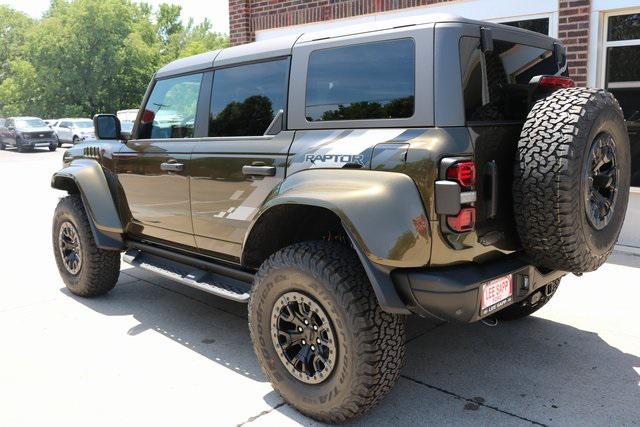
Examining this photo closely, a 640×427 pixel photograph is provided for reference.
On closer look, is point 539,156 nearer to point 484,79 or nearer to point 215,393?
point 484,79

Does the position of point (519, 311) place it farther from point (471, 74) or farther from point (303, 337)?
point (471, 74)

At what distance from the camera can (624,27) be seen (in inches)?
243

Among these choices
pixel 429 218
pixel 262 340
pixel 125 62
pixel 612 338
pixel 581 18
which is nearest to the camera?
pixel 429 218

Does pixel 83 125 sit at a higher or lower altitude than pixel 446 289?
higher

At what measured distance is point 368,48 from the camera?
296cm

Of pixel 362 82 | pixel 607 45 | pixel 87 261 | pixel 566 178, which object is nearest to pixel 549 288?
pixel 566 178

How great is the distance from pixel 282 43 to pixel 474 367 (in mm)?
2295

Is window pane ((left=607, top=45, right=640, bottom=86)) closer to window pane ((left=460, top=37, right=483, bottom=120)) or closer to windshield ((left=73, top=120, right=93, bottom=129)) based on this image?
window pane ((left=460, top=37, right=483, bottom=120))

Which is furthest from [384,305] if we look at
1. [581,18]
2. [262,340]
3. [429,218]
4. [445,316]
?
[581,18]

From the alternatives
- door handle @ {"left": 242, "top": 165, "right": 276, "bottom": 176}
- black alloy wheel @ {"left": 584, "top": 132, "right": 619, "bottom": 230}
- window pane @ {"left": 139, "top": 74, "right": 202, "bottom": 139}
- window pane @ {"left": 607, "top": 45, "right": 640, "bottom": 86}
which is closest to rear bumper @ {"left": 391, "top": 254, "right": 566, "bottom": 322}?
black alloy wheel @ {"left": 584, "top": 132, "right": 619, "bottom": 230}

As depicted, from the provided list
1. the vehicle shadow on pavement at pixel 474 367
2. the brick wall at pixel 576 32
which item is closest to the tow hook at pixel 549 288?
the vehicle shadow on pavement at pixel 474 367

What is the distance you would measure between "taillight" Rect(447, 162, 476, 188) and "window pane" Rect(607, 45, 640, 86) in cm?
472

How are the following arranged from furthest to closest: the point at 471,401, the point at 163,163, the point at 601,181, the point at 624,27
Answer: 1. the point at 624,27
2. the point at 163,163
3. the point at 471,401
4. the point at 601,181

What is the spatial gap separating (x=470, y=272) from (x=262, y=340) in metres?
1.19
